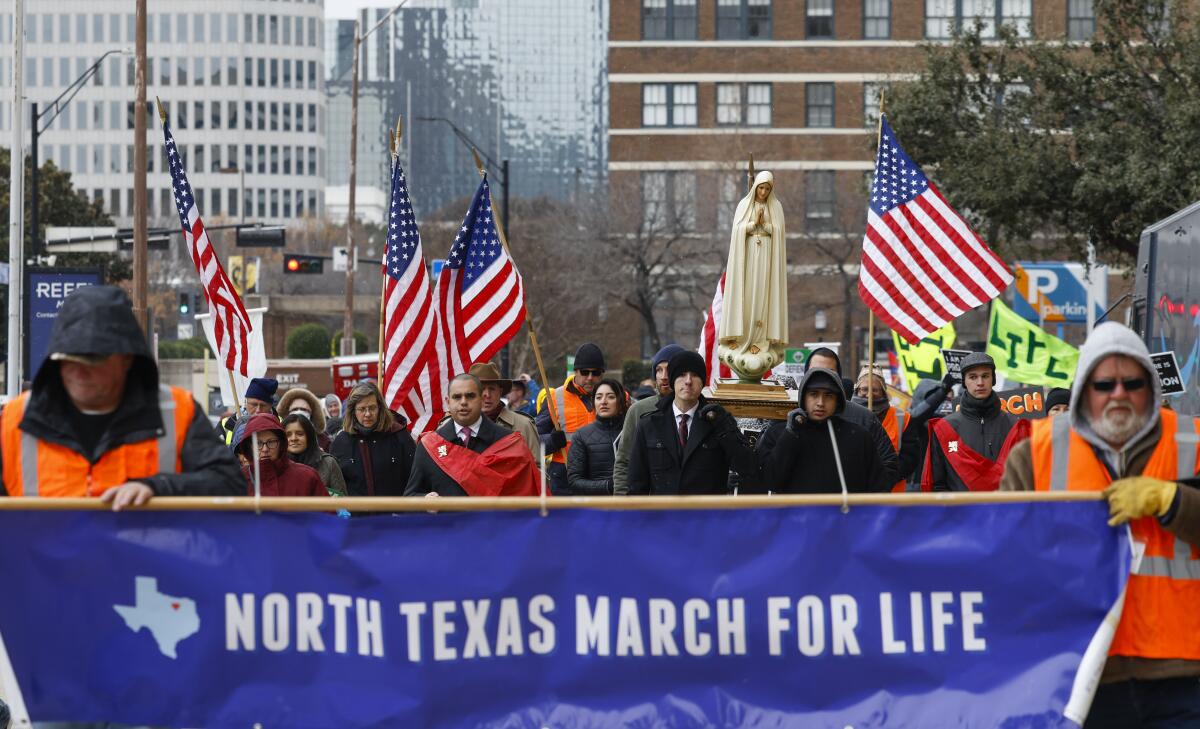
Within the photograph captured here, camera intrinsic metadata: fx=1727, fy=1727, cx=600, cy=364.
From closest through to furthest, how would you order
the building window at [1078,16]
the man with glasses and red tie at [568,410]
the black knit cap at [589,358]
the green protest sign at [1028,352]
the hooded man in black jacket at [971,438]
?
the hooded man in black jacket at [971,438] < the man with glasses and red tie at [568,410] < the black knit cap at [589,358] < the green protest sign at [1028,352] < the building window at [1078,16]

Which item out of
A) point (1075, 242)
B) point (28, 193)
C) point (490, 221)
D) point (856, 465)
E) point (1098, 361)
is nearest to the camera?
point (1098, 361)

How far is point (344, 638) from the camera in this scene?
5.58 m

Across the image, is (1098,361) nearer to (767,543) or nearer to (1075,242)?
(767,543)

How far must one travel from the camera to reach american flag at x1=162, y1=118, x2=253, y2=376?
12438 mm

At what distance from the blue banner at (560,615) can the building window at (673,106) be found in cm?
5494

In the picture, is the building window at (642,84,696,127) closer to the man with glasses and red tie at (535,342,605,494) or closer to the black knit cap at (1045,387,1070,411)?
the man with glasses and red tie at (535,342,605,494)

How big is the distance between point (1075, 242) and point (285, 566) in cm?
2607

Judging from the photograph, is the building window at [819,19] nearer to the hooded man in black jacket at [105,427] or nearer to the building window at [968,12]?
the building window at [968,12]

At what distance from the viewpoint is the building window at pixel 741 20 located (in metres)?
59.8

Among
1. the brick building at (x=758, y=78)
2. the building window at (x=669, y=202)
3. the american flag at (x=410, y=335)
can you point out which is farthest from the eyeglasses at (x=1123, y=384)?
the brick building at (x=758, y=78)

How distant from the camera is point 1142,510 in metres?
5.22

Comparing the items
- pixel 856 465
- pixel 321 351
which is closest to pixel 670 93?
pixel 321 351

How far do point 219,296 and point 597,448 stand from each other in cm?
323

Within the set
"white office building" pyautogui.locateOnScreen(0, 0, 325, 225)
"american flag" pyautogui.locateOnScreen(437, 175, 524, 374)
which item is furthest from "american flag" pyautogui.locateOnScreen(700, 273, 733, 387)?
"white office building" pyautogui.locateOnScreen(0, 0, 325, 225)
